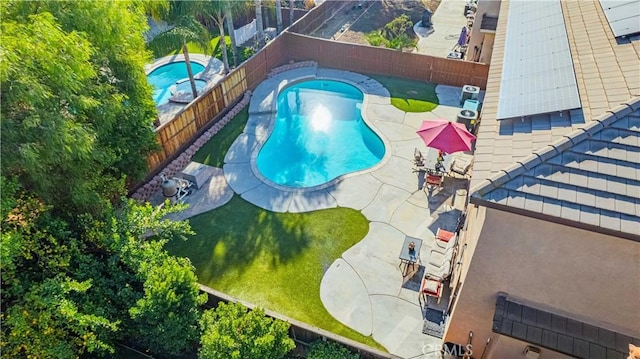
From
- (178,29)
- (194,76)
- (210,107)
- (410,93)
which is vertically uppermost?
(178,29)

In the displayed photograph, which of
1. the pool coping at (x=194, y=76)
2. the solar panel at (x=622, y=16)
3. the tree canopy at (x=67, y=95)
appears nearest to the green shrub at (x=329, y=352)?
the tree canopy at (x=67, y=95)

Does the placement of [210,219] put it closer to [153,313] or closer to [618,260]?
[153,313]

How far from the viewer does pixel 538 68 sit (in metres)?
10.9

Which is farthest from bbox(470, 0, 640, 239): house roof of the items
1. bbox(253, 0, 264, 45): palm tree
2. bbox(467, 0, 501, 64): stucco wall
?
bbox(253, 0, 264, 45): palm tree

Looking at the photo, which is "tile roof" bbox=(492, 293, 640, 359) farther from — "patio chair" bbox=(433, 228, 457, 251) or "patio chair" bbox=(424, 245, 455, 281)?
"patio chair" bbox=(433, 228, 457, 251)

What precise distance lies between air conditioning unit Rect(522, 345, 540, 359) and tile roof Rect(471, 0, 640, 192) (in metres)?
4.41

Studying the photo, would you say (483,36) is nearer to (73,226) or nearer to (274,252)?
(274,252)

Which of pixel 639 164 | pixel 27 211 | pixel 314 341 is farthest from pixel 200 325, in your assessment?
pixel 639 164

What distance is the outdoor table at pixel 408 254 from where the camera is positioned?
13.0 metres

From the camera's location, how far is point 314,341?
10.7 metres

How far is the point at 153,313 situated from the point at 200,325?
1.30 m

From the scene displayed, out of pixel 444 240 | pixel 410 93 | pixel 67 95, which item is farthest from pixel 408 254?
pixel 410 93

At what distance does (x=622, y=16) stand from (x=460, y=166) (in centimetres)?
831

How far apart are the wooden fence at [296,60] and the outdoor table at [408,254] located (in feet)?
38.0
